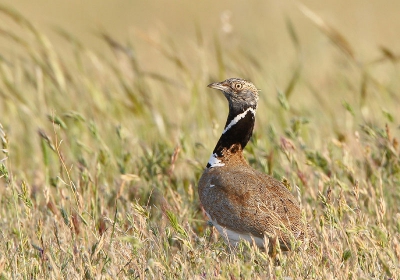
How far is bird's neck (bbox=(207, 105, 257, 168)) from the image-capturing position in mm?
4828

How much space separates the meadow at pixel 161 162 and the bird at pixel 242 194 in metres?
0.13

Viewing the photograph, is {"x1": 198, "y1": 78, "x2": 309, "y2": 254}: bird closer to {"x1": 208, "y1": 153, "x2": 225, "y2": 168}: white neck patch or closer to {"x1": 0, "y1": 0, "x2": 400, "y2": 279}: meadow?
{"x1": 208, "y1": 153, "x2": 225, "y2": 168}: white neck patch

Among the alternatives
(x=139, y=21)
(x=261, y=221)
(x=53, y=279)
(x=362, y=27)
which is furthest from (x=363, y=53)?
(x=139, y=21)

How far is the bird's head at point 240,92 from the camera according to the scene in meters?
4.91

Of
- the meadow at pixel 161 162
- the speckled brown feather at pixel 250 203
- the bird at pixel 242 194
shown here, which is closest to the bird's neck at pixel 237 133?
the bird at pixel 242 194

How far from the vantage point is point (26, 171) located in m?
6.27

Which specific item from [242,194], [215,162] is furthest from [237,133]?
[242,194]

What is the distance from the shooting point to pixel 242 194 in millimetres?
4266

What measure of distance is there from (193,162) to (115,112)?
5.48ft

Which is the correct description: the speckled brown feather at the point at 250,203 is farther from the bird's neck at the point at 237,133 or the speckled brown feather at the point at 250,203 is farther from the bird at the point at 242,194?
the bird's neck at the point at 237,133

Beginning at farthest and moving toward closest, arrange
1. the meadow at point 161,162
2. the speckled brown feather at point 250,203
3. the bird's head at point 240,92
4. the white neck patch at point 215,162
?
the bird's head at point 240,92 < the white neck patch at point 215,162 < the speckled brown feather at point 250,203 < the meadow at point 161,162

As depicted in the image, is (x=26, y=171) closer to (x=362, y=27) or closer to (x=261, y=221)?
(x=261, y=221)

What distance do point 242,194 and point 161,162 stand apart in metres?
1.16

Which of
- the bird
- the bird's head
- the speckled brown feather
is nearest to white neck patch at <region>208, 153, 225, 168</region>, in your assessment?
the bird
